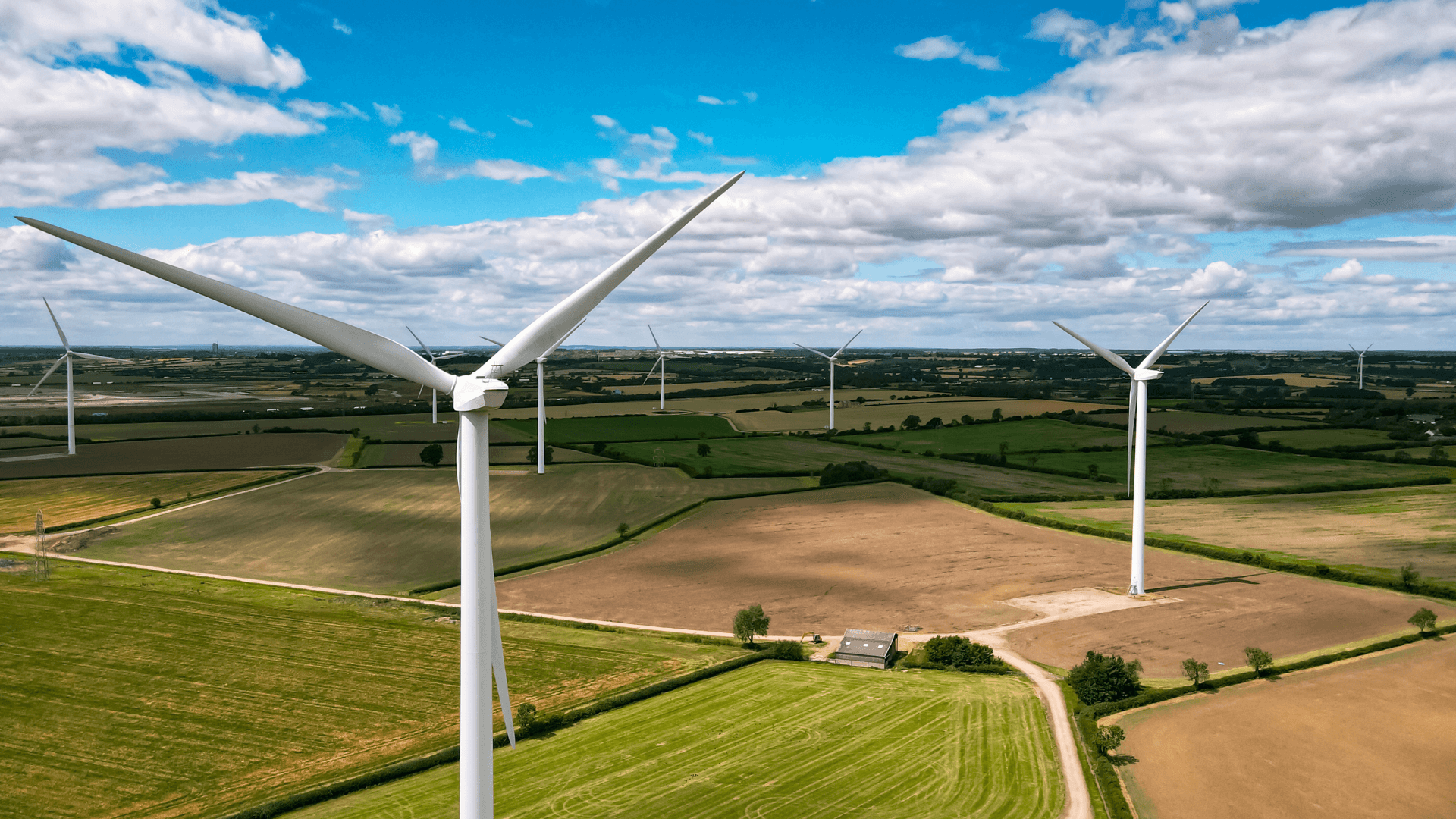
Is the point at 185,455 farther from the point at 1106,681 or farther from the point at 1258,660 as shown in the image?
the point at 1258,660

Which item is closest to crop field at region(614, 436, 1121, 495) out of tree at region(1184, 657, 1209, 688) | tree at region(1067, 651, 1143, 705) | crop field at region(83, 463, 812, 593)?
crop field at region(83, 463, 812, 593)

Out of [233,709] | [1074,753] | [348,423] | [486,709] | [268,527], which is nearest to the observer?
[486,709]

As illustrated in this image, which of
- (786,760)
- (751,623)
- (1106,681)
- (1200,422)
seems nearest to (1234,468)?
(1200,422)

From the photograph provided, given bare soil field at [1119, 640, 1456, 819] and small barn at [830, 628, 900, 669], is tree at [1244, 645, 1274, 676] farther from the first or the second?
small barn at [830, 628, 900, 669]

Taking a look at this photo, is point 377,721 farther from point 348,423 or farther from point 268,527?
point 348,423

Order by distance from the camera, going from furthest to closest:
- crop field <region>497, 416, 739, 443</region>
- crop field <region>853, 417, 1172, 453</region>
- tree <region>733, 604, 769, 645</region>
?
1. crop field <region>497, 416, 739, 443</region>
2. crop field <region>853, 417, 1172, 453</region>
3. tree <region>733, 604, 769, 645</region>

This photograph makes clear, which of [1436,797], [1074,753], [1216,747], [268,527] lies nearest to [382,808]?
[1074,753]

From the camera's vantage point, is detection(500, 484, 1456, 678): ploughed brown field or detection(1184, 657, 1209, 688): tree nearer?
detection(1184, 657, 1209, 688): tree
